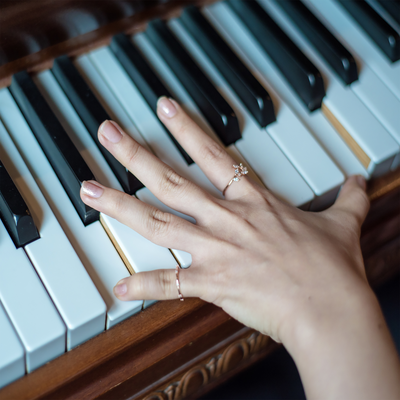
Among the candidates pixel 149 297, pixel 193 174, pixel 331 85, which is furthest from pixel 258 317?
pixel 331 85

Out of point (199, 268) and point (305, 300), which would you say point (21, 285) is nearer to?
point (199, 268)

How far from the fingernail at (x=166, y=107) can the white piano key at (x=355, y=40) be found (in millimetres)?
515

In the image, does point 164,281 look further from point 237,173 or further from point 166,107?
point 166,107

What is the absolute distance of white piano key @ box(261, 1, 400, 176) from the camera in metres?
1.02

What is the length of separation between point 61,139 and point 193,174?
0.28m

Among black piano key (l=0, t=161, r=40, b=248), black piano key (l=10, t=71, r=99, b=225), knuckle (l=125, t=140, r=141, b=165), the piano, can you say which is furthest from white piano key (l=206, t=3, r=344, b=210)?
black piano key (l=0, t=161, r=40, b=248)

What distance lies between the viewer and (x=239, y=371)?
4.07ft

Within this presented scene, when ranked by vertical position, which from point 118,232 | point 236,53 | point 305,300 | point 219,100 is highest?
point 236,53

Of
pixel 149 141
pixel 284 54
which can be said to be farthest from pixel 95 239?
pixel 284 54

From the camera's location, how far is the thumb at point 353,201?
3.20 feet

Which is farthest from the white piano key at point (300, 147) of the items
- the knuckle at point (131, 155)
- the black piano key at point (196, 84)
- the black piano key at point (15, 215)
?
the black piano key at point (15, 215)

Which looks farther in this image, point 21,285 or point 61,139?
point 61,139

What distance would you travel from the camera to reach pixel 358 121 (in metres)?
1.05

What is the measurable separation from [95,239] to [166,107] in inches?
12.4
